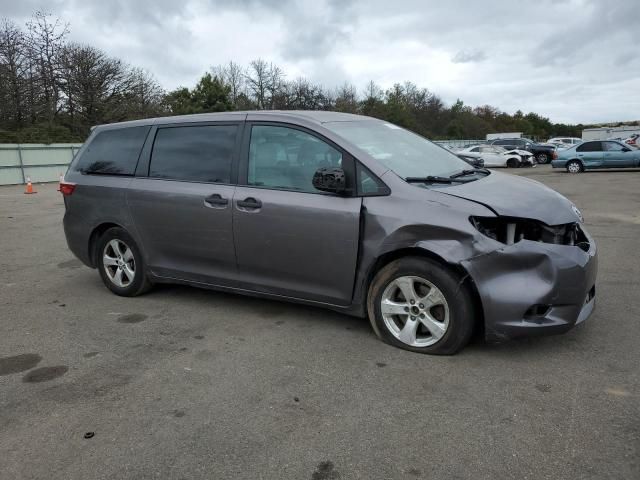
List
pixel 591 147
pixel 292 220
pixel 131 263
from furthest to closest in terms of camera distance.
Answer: pixel 591 147 < pixel 131 263 < pixel 292 220

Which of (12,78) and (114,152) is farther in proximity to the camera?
(12,78)

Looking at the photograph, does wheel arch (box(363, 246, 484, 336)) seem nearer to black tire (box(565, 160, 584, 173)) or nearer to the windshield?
the windshield

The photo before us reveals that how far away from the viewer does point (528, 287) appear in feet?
→ 11.3

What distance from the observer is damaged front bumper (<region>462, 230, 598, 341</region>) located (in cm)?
345

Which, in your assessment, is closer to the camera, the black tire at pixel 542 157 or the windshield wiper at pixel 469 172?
the windshield wiper at pixel 469 172

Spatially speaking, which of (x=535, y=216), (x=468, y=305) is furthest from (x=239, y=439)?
(x=535, y=216)

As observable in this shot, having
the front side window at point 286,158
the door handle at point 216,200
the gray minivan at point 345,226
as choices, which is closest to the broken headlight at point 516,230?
the gray minivan at point 345,226

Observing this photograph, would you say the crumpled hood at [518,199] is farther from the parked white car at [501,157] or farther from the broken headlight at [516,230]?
the parked white car at [501,157]

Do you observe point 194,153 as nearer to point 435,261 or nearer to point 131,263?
point 131,263

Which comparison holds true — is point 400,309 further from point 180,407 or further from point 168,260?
point 168,260

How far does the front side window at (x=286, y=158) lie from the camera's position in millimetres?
4145

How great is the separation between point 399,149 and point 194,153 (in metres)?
1.85

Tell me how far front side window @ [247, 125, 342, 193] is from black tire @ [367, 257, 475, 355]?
2.85 feet

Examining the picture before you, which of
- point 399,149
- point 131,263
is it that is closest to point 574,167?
point 399,149
